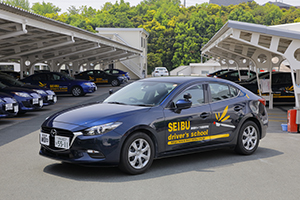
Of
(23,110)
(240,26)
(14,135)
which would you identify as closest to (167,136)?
(14,135)

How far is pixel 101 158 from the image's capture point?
5.42 metres

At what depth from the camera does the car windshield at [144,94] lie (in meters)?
6.33

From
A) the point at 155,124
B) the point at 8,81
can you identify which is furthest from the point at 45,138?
the point at 8,81

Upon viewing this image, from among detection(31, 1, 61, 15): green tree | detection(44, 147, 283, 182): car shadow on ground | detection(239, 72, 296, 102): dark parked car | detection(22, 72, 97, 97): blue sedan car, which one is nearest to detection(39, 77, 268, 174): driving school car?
detection(44, 147, 283, 182): car shadow on ground

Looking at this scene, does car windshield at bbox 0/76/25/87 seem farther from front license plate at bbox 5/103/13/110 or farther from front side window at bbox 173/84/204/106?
front side window at bbox 173/84/204/106

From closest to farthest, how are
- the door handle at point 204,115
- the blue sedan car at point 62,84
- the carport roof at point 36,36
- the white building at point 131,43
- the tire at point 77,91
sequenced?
the door handle at point 204,115
the carport roof at point 36,36
the blue sedan car at point 62,84
the tire at point 77,91
the white building at point 131,43

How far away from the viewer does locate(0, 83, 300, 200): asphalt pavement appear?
15.8ft

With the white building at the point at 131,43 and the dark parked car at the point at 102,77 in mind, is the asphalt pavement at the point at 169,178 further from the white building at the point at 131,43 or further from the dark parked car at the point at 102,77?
Answer: the white building at the point at 131,43

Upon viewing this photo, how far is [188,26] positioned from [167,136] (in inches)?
3799

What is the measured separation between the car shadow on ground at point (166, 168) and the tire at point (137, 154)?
4.7 inches

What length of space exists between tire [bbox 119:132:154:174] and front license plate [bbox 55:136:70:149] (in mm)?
815

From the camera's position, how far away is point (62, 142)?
18.2 ft

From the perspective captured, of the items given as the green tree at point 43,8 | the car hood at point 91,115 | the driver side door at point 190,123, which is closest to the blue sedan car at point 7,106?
the car hood at point 91,115

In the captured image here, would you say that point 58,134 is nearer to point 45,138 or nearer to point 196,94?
point 45,138
